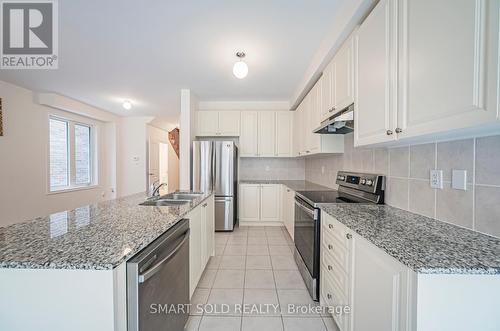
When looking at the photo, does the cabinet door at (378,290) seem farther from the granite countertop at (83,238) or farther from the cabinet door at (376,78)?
the granite countertop at (83,238)

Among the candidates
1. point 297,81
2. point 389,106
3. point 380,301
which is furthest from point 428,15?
point 297,81

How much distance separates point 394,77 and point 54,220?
214 centimetres

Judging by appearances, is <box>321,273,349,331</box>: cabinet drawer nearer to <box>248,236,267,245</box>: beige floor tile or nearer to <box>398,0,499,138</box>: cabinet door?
<box>398,0,499,138</box>: cabinet door

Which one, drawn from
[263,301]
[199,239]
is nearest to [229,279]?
[263,301]

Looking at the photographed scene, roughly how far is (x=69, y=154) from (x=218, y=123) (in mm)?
3091

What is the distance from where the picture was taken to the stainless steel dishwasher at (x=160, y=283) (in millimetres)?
906

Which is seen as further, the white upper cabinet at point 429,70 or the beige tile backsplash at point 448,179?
the beige tile backsplash at point 448,179

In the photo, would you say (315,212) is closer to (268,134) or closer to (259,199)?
(259,199)

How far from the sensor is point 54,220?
1325mm

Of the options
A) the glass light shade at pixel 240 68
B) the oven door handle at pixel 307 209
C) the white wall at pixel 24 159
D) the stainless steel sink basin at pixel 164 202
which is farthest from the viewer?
the white wall at pixel 24 159

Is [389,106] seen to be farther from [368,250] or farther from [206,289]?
[206,289]

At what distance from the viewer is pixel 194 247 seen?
191cm

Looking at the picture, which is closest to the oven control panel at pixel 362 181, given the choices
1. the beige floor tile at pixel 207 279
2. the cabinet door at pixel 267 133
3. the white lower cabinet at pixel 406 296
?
the white lower cabinet at pixel 406 296

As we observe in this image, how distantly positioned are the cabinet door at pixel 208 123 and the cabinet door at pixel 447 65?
3520 mm
